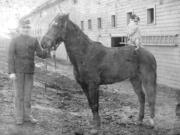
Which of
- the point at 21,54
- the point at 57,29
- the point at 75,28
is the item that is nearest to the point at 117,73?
the point at 75,28

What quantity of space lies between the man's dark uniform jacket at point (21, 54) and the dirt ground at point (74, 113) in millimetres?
1226

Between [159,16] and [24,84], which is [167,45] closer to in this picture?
[159,16]

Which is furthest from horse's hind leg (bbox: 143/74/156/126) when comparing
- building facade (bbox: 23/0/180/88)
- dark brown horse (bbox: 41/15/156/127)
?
building facade (bbox: 23/0/180/88)

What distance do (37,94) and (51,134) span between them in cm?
402

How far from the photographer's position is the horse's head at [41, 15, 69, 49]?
556cm

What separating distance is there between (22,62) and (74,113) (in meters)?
2.35

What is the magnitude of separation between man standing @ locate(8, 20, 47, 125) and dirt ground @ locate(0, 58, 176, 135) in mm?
579

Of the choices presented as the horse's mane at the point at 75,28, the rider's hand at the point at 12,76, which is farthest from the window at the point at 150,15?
the rider's hand at the point at 12,76

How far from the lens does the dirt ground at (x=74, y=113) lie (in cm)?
599

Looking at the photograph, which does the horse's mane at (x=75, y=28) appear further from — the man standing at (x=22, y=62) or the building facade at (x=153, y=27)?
the building facade at (x=153, y=27)

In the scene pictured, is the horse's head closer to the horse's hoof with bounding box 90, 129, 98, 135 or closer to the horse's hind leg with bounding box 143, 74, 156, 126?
the horse's hoof with bounding box 90, 129, 98, 135

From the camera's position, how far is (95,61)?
Result: 19.3 ft

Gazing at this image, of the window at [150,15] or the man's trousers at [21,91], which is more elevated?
the window at [150,15]

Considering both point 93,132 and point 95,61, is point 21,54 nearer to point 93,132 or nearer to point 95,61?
point 95,61
